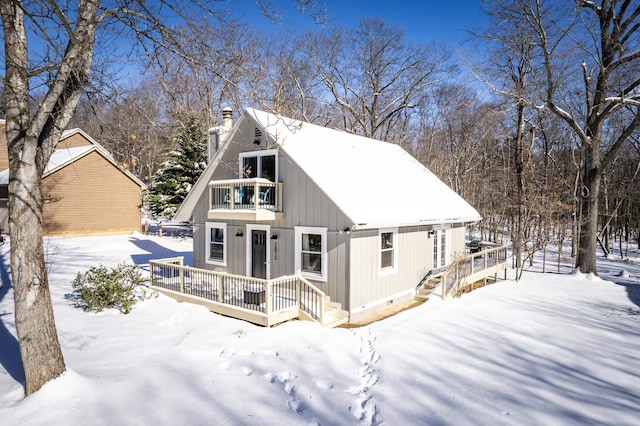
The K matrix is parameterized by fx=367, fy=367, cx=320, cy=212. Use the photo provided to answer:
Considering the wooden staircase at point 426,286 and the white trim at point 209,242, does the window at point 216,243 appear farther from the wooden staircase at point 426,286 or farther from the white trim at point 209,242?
the wooden staircase at point 426,286

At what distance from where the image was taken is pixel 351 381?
6348 mm

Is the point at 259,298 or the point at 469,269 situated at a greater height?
the point at 259,298

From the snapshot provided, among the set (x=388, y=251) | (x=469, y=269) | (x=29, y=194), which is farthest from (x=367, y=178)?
(x=29, y=194)

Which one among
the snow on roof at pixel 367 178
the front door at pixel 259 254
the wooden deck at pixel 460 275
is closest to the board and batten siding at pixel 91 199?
the front door at pixel 259 254

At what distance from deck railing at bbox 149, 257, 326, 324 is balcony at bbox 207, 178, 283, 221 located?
6.54ft

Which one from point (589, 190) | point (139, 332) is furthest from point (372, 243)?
point (589, 190)


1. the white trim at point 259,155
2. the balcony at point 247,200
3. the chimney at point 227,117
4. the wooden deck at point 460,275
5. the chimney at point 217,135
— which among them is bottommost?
the wooden deck at point 460,275

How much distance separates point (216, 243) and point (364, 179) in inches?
233

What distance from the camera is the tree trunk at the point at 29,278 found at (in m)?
5.13

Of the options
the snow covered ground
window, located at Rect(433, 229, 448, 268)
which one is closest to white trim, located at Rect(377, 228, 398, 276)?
the snow covered ground

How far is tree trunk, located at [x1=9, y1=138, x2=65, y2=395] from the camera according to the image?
513cm

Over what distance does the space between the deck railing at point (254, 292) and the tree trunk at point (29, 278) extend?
4524 mm

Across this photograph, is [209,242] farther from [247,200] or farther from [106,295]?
[106,295]

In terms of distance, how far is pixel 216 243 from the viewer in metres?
13.6
